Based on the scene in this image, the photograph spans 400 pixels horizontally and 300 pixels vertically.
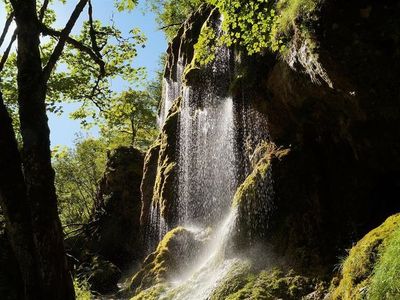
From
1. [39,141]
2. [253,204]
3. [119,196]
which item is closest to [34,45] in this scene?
[39,141]

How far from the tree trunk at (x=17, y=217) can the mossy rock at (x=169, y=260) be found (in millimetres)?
8208

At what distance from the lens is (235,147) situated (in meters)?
14.0

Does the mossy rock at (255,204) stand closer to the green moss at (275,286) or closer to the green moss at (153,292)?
the green moss at (275,286)

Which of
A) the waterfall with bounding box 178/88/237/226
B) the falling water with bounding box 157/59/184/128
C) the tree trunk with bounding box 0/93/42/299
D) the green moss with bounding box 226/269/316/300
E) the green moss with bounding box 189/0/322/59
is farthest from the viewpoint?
the falling water with bounding box 157/59/184/128

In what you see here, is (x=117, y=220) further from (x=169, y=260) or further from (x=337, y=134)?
(x=337, y=134)

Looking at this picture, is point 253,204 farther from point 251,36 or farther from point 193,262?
point 251,36

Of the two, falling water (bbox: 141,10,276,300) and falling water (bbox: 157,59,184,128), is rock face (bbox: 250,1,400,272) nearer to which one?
falling water (bbox: 141,10,276,300)

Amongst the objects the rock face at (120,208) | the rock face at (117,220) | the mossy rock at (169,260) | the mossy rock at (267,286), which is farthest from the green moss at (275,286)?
the rock face at (120,208)

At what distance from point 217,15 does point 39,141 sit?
11555 millimetres

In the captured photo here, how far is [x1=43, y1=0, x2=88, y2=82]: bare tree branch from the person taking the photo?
5.19 m

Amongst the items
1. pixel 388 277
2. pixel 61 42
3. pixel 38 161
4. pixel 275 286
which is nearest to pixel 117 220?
pixel 275 286

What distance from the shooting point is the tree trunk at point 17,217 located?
170 inches

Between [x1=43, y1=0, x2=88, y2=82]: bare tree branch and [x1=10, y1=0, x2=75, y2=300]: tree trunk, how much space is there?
233mm

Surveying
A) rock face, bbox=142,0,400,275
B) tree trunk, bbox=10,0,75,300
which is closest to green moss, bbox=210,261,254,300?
rock face, bbox=142,0,400,275
